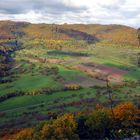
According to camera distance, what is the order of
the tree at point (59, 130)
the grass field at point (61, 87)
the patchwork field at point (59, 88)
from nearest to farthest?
the tree at point (59, 130), the patchwork field at point (59, 88), the grass field at point (61, 87)

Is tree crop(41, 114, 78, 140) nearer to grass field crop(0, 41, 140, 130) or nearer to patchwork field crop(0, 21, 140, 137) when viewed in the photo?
patchwork field crop(0, 21, 140, 137)

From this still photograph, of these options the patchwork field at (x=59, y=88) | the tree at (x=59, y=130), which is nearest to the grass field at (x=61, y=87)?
the patchwork field at (x=59, y=88)

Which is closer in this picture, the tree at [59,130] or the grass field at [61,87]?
the tree at [59,130]

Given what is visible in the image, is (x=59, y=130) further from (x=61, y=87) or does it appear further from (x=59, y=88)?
(x=61, y=87)

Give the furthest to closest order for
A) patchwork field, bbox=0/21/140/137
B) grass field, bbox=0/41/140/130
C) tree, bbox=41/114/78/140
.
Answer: grass field, bbox=0/41/140/130 < patchwork field, bbox=0/21/140/137 < tree, bbox=41/114/78/140

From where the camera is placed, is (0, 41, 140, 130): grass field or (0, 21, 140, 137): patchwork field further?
(0, 41, 140, 130): grass field

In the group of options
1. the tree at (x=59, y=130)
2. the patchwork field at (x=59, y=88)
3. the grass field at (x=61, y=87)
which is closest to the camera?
the tree at (x=59, y=130)

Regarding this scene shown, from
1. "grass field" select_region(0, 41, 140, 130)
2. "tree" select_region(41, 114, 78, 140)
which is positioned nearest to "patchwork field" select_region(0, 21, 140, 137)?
"grass field" select_region(0, 41, 140, 130)

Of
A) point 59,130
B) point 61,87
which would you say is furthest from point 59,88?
point 59,130

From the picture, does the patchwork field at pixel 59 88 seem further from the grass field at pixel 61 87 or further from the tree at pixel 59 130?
the tree at pixel 59 130

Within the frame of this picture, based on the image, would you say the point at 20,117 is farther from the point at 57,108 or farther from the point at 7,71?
the point at 7,71

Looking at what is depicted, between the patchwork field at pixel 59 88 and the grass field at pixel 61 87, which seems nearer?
the patchwork field at pixel 59 88

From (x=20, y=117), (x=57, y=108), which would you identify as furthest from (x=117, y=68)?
(x=20, y=117)

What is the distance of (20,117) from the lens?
111 meters
